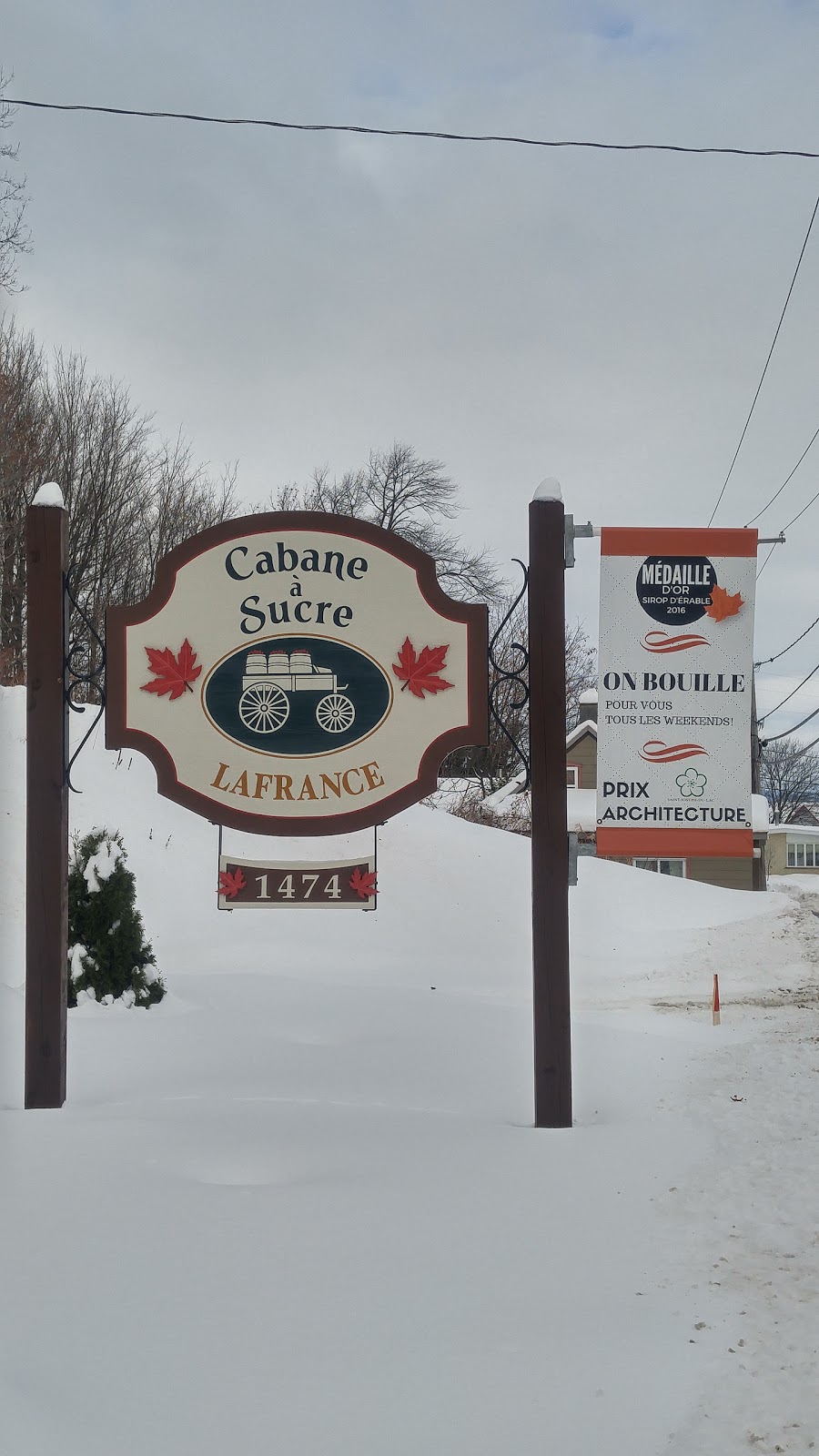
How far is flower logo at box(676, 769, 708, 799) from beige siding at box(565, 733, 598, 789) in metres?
27.2

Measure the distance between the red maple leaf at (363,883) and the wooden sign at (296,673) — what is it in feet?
1.44

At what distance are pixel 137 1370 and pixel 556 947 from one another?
3.62 m

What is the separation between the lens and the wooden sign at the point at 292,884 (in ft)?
24.7

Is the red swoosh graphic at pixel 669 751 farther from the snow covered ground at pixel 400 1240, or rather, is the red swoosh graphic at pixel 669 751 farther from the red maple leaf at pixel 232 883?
the red maple leaf at pixel 232 883

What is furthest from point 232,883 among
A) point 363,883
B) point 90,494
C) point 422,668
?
point 90,494

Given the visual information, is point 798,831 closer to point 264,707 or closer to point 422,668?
point 422,668

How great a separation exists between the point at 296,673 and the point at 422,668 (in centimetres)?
80

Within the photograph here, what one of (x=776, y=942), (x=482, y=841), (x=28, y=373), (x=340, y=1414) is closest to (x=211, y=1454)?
(x=340, y=1414)

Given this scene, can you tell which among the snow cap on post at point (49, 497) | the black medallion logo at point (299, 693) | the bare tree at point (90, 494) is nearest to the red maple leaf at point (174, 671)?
the black medallion logo at point (299, 693)

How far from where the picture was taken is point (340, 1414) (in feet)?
A: 12.8

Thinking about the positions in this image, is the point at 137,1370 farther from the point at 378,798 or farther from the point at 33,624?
the point at 33,624

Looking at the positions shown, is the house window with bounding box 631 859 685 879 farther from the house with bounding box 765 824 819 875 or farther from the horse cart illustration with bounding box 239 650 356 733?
the horse cart illustration with bounding box 239 650 356 733

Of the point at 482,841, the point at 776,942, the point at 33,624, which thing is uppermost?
the point at 33,624

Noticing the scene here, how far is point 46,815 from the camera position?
722 centimetres
